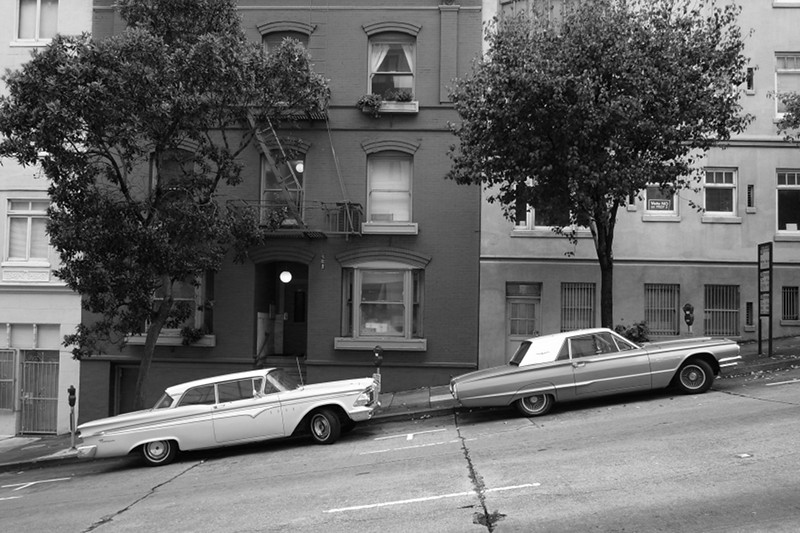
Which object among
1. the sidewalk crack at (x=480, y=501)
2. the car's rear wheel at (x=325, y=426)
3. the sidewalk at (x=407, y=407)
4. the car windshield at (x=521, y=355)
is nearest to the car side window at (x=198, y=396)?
the car's rear wheel at (x=325, y=426)

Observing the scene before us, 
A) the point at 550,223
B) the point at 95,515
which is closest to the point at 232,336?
the point at 550,223

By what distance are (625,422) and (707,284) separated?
8.74m

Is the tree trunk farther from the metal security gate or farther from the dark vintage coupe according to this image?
the dark vintage coupe

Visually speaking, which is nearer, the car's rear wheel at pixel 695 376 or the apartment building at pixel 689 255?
the car's rear wheel at pixel 695 376

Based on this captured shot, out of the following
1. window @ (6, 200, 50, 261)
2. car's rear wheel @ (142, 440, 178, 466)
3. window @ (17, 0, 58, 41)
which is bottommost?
car's rear wheel @ (142, 440, 178, 466)

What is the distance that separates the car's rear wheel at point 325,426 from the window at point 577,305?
27.1ft

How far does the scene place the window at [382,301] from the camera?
1939 cm

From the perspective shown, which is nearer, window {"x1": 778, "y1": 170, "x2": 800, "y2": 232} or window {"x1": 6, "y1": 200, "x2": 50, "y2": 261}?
window {"x1": 778, "y1": 170, "x2": 800, "y2": 232}

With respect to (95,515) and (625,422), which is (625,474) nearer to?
(625,422)

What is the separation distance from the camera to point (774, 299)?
19203 millimetres

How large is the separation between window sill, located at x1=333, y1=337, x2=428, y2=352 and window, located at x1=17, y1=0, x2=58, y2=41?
Result: 11496 mm

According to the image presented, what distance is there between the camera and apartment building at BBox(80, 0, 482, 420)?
757 inches

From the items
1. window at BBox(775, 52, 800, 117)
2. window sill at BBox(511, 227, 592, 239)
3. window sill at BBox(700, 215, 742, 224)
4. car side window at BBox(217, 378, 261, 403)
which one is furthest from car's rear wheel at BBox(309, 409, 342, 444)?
window at BBox(775, 52, 800, 117)

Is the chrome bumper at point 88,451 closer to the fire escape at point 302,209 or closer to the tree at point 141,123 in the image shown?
the tree at point 141,123
